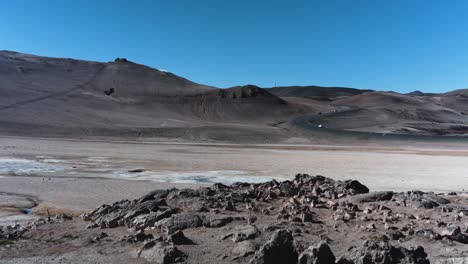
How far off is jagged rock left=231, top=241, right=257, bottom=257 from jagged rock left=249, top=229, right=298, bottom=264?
1.53 feet

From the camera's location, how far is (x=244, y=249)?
26.0ft

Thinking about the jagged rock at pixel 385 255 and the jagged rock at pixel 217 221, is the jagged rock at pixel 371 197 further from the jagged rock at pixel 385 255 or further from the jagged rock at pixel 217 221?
the jagged rock at pixel 385 255

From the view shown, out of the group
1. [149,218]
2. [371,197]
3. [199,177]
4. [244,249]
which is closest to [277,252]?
[244,249]

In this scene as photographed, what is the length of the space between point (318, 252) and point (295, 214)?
2962 mm

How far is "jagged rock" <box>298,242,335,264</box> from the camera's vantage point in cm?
692

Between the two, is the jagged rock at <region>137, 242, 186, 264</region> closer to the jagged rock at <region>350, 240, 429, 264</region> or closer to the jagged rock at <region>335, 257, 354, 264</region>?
the jagged rock at <region>335, 257, 354, 264</region>

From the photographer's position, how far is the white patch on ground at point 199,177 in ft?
75.3

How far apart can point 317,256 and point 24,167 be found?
2391 cm

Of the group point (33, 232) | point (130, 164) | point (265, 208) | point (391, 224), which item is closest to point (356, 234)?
point (391, 224)

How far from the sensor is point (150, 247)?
8.30m

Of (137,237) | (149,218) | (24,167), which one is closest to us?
(137,237)

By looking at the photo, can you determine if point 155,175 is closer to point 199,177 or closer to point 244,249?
point 199,177

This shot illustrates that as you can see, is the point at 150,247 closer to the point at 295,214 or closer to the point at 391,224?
the point at 295,214

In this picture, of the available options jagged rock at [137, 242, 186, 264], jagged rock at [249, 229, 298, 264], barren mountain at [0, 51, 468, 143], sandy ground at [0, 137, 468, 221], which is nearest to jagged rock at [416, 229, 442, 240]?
jagged rock at [249, 229, 298, 264]
